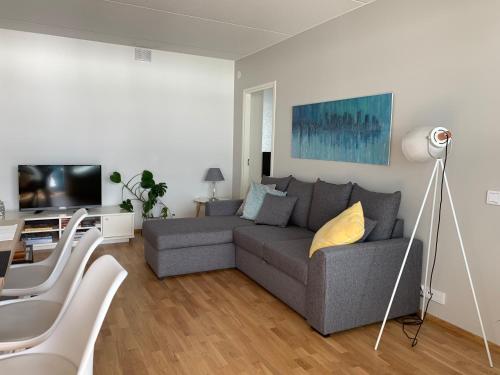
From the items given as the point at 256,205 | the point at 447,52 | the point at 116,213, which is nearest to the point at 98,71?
the point at 116,213

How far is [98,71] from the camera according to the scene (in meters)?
5.38

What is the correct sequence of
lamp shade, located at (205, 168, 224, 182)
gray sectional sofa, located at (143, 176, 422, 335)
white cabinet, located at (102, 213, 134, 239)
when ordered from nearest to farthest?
gray sectional sofa, located at (143, 176, 422, 335) → white cabinet, located at (102, 213, 134, 239) → lamp shade, located at (205, 168, 224, 182)

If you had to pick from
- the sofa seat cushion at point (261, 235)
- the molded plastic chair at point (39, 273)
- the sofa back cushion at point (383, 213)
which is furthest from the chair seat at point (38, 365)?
the sofa back cushion at point (383, 213)

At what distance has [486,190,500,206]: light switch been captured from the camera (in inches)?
104

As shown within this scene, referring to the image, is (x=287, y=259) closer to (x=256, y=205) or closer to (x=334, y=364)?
(x=334, y=364)

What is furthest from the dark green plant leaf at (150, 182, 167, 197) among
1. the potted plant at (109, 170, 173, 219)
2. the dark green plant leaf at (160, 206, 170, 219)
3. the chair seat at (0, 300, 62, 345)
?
the chair seat at (0, 300, 62, 345)

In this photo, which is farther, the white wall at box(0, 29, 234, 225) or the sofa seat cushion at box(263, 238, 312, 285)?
the white wall at box(0, 29, 234, 225)

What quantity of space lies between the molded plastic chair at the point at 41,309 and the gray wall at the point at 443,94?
2523 mm

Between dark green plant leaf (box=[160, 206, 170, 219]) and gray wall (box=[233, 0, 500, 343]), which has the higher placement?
gray wall (box=[233, 0, 500, 343])

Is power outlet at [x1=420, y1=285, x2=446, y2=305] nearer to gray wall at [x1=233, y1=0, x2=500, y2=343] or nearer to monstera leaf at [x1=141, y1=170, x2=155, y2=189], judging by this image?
gray wall at [x1=233, y1=0, x2=500, y2=343]

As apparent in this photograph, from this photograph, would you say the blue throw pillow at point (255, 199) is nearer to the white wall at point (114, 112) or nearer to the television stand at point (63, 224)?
the television stand at point (63, 224)

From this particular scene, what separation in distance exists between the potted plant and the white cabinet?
151 millimetres

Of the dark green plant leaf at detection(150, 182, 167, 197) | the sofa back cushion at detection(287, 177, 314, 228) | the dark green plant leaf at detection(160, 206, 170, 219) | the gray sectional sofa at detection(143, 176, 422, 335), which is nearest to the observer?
the gray sectional sofa at detection(143, 176, 422, 335)

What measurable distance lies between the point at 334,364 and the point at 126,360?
1322 millimetres
